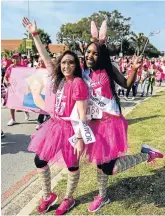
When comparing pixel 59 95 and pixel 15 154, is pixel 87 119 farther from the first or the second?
pixel 15 154

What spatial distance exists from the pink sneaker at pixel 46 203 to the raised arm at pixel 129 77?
141 cm

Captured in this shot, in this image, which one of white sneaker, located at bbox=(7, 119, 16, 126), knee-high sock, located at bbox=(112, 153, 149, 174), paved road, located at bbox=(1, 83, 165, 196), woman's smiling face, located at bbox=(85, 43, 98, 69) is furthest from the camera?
white sneaker, located at bbox=(7, 119, 16, 126)

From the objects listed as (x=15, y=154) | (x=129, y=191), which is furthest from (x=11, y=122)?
(x=129, y=191)

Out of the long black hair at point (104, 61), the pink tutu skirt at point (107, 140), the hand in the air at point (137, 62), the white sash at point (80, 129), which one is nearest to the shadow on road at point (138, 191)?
the pink tutu skirt at point (107, 140)

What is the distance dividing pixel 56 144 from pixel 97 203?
819 millimetres

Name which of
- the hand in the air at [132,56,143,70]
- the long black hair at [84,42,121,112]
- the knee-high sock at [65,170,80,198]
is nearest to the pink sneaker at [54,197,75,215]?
the knee-high sock at [65,170,80,198]

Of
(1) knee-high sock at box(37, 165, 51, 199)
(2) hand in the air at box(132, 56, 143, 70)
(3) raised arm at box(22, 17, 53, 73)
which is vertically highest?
(3) raised arm at box(22, 17, 53, 73)

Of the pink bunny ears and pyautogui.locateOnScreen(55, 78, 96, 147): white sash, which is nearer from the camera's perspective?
pyautogui.locateOnScreen(55, 78, 96, 147): white sash

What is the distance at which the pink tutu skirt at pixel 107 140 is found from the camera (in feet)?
10.5

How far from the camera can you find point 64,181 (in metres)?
4.15

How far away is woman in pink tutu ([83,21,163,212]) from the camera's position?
10.6ft

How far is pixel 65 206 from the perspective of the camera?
3.44 m

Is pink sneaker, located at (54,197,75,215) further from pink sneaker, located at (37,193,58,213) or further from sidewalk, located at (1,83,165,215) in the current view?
sidewalk, located at (1,83,165,215)

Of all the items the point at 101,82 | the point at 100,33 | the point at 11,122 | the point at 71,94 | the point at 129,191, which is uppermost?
the point at 100,33
